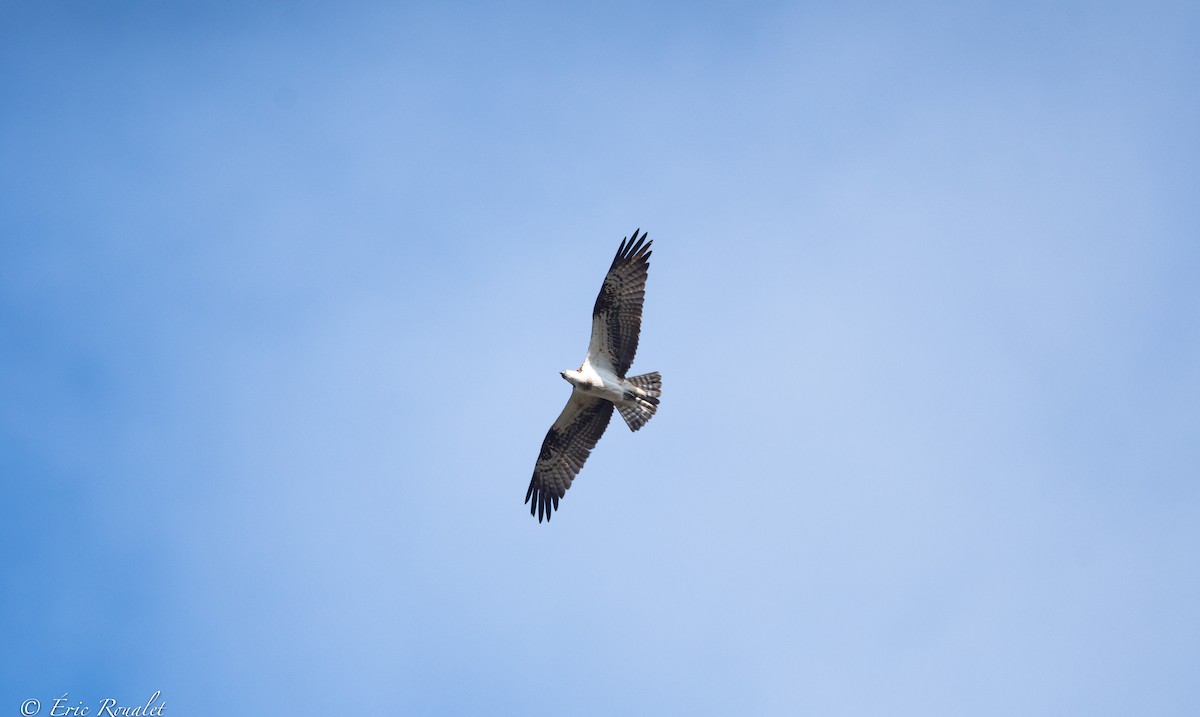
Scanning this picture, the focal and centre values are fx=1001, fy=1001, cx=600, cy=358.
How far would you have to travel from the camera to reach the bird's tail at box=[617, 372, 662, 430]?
575 inches

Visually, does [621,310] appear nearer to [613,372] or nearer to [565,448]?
[613,372]

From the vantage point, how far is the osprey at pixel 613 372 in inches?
558

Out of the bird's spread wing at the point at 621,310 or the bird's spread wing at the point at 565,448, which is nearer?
the bird's spread wing at the point at 621,310

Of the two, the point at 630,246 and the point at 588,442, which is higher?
the point at 630,246

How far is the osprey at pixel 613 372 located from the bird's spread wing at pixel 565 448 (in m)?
0.02

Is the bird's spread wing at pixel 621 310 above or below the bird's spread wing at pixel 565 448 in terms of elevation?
above

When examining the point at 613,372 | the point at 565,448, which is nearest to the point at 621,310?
the point at 613,372

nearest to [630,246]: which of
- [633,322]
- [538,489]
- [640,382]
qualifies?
[633,322]

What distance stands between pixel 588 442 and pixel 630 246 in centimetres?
329

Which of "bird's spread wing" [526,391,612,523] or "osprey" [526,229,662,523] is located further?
"bird's spread wing" [526,391,612,523]

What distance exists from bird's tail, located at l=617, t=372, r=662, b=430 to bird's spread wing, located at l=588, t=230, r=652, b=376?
0.99 feet

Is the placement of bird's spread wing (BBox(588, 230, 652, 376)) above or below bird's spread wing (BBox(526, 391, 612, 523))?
above

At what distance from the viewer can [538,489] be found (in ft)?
52.4

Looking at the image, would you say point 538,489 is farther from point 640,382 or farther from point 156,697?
point 156,697
